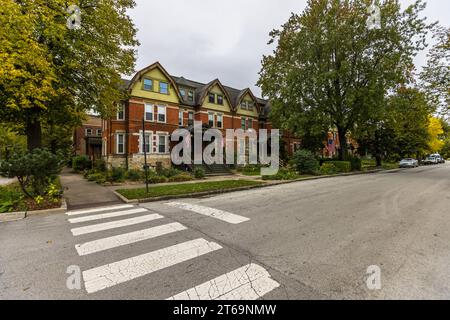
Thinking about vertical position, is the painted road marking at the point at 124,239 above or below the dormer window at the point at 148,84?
below

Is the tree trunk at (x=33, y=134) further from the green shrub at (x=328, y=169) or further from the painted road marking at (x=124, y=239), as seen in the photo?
the green shrub at (x=328, y=169)

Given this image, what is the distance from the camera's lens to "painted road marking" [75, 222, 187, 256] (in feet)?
12.9

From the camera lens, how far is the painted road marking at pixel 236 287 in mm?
2508

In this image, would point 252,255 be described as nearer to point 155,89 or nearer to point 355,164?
point 155,89

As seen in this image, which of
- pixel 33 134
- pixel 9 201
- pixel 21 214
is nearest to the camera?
pixel 21 214

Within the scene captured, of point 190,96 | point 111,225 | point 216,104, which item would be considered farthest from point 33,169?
point 216,104

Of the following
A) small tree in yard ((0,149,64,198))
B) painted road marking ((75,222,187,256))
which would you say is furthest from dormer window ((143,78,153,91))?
painted road marking ((75,222,187,256))

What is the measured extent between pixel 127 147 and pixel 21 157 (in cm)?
1286

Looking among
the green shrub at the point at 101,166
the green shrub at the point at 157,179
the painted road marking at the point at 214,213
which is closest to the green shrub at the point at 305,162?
the green shrub at the point at 157,179

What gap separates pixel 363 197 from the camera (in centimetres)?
824

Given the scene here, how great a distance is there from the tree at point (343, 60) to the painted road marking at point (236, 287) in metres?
19.8

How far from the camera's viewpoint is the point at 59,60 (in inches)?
408

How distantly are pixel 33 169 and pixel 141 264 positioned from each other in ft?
21.6

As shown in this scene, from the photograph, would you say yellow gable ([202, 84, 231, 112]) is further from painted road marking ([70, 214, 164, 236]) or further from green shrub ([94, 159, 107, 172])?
painted road marking ([70, 214, 164, 236])
